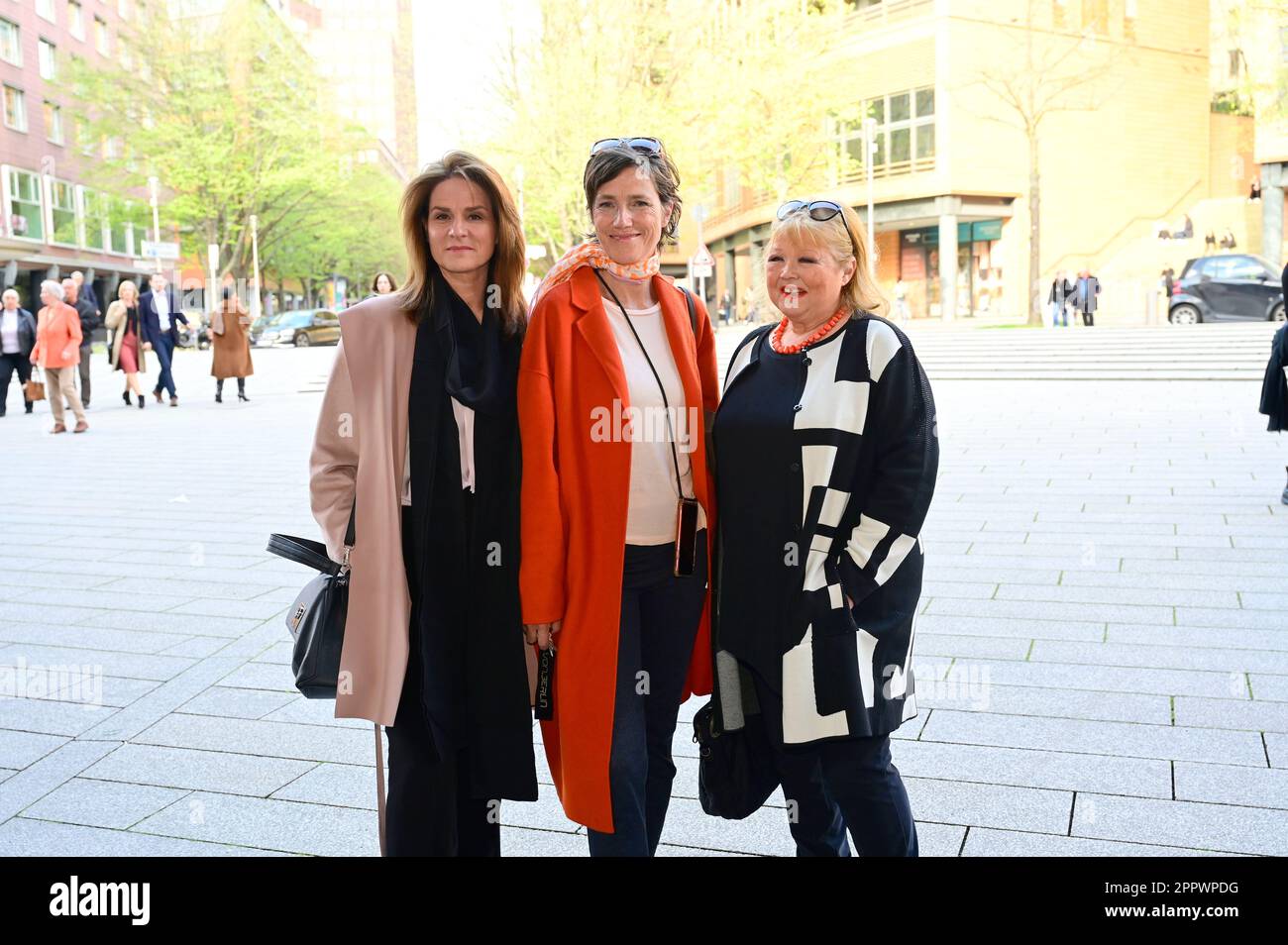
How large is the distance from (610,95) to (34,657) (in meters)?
29.0

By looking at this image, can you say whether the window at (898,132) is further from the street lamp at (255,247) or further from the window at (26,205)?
the window at (26,205)

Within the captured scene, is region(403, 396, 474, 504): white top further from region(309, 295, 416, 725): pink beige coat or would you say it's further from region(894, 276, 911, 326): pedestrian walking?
region(894, 276, 911, 326): pedestrian walking

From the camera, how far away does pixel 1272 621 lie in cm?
572

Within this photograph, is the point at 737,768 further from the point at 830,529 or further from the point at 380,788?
the point at 380,788

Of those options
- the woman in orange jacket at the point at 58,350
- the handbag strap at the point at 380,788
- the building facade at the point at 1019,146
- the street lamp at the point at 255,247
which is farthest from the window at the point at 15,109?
the handbag strap at the point at 380,788

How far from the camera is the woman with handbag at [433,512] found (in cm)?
281

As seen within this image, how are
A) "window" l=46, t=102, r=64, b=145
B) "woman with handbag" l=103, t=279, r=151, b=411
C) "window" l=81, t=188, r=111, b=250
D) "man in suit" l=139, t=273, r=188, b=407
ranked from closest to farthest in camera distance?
"woman with handbag" l=103, t=279, r=151, b=411
"man in suit" l=139, t=273, r=188, b=407
"window" l=81, t=188, r=111, b=250
"window" l=46, t=102, r=64, b=145

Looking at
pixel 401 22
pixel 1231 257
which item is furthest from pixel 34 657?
pixel 401 22

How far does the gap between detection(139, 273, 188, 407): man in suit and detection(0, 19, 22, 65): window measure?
Answer: 31.5 metres

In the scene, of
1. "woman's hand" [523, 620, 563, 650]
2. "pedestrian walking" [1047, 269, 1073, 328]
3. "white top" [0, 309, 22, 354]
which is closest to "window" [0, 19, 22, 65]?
"white top" [0, 309, 22, 354]

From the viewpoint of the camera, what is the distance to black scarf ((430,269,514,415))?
2.79 metres

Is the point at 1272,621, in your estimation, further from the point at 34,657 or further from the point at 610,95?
the point at 610,95

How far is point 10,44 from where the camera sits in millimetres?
44594

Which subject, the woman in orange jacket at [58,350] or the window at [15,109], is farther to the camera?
the window at [15,109]
